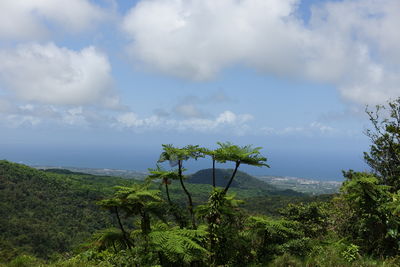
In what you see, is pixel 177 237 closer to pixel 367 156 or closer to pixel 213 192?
pixel 213 192

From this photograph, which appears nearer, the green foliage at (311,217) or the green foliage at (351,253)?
the green foliage at (351,253)

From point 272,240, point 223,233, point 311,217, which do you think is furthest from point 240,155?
point 311,217

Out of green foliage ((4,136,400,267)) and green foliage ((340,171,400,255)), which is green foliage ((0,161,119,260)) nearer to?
green foliage ((4,136,400,267))

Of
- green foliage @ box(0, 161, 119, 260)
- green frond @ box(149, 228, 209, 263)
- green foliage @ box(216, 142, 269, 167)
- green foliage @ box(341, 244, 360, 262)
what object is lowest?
green foliage @ box(0, 161, 119, 260)

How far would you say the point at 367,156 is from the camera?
67.8ft

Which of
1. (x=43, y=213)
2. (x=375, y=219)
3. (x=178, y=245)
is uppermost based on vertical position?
(x=375, y=219)

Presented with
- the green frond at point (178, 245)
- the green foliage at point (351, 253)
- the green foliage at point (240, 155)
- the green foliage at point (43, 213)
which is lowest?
the green foliage at point (43, 213)

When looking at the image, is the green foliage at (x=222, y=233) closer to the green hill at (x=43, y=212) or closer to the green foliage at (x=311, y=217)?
the green foliage at (x=311, y=217)

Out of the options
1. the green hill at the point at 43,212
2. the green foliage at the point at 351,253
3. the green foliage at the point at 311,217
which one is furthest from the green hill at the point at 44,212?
the green foliage at the point at 351,253

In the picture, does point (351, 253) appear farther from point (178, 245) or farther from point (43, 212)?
point (43, 212)

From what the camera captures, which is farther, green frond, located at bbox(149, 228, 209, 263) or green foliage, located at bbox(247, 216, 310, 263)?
green foliage, located at bbox(247, 216, 310, 263)

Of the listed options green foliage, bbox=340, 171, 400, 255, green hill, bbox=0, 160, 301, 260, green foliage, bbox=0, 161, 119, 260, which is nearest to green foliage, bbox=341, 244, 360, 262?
green foliage, bbox=340, 171, 400, 255

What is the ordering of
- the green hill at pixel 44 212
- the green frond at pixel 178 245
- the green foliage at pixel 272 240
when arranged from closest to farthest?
the green frond at pixel 178 245 < the green foliage at pixel 272 240 < the green hill at pixel 44 212

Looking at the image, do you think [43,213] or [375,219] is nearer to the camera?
[375,219]
